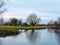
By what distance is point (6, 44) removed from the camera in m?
Result: 18.5

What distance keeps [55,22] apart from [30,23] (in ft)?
38.2

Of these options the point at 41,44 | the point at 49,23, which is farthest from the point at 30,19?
the point at 41,44

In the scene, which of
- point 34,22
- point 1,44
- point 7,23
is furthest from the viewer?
point 7,23

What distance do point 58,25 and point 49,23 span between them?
789cm

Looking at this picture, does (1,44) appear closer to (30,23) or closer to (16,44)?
(16,44)

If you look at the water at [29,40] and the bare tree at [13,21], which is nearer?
the water at [29,40]

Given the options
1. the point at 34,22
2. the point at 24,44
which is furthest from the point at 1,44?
the point at 34,22

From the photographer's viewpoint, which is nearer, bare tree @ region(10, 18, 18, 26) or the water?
the water

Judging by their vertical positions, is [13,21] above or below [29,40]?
above

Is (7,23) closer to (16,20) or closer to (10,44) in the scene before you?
(16,20)

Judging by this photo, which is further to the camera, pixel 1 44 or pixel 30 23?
pixel 30 23

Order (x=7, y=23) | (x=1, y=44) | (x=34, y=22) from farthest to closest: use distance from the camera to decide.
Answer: (x=7, y=23), (x=34, y=22), (x=1, y=44)

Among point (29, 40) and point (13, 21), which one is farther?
point (13, 21)

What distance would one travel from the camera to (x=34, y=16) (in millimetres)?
78812
